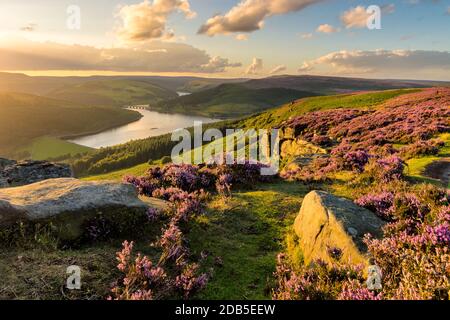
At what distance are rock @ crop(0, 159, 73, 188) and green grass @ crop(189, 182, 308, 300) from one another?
12.7 m

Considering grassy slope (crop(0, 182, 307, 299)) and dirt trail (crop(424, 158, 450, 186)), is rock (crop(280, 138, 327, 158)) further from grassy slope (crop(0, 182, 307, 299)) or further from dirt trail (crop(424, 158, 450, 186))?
grassy slope (crop(0, 182, 307, 299))

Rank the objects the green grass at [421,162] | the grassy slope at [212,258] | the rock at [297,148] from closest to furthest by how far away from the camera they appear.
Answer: the grassy slope at [212,258] < the green grass at [421,162] < the rock at [297,148]

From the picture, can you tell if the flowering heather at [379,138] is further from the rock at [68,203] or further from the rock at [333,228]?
the rock at [68,203]

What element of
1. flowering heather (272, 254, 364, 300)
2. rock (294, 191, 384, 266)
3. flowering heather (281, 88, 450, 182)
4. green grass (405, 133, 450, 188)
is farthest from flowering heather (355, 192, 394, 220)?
green grass (405, 133, 450, 188)

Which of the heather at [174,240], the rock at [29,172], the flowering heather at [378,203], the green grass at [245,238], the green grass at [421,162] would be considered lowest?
the rock at [29,172]

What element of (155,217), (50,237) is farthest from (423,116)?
(50,237)

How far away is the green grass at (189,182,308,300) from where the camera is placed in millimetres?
6512

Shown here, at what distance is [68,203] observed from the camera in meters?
7.99

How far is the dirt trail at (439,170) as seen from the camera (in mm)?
15164

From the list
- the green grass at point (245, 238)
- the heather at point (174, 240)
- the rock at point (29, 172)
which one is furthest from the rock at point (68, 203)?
the rock at point (29, 172)

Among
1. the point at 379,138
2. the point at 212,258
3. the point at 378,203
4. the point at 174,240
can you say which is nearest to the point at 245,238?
the point at 212,258

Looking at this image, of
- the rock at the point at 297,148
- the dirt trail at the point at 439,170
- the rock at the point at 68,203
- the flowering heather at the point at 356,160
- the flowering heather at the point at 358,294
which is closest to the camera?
the flowering heather at the point at 358,294

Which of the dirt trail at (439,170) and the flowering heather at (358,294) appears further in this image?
the dirt trail at (439,170)

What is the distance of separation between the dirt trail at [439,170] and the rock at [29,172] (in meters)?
20.2
